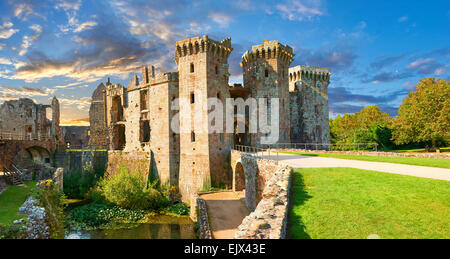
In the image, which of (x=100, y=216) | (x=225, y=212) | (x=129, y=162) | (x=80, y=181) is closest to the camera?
(x=225, y=212)

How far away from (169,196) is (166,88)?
40.4ft

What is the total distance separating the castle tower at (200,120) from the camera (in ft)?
84.9

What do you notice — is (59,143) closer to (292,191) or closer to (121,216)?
(121,216)

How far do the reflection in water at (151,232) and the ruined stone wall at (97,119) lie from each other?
71.3 feet

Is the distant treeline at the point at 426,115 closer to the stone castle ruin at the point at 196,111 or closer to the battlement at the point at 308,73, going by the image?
the stone castle ruin at the point at 196,111

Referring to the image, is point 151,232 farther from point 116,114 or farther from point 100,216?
point 116,114

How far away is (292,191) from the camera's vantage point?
9820 mm

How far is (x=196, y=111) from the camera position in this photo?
2636 centimetres

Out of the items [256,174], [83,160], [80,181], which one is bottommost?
[80,181]

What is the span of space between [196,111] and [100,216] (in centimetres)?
1352

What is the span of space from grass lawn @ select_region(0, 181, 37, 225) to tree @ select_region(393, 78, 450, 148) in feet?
133

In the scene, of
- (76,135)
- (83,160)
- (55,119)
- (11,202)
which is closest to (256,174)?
(11,202)

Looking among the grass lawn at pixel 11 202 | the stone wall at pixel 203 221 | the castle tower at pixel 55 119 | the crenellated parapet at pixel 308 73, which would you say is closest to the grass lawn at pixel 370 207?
the stone wall at pixel 203 221
